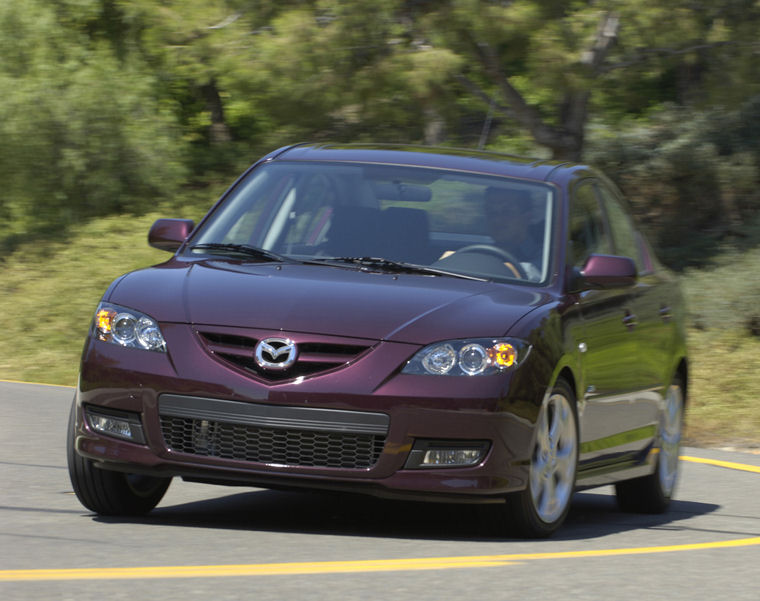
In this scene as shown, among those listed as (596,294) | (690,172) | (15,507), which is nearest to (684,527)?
(596,294)

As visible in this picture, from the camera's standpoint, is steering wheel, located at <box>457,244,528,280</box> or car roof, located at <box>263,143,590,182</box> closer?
steering wheel, located at <box>457,244,528,280</box>

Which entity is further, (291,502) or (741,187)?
(741,187)

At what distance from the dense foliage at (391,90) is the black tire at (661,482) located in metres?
9.12

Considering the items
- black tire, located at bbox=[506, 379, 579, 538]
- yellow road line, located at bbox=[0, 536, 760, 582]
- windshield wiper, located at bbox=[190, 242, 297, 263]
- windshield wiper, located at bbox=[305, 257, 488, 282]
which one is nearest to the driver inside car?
windshield wiper, located at bbox=[305, 257, 488, 282]

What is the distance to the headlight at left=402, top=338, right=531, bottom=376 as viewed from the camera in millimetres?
6336

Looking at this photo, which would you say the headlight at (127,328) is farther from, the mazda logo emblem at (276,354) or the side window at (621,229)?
the side window at (621,229)

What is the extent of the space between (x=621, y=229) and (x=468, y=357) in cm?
264

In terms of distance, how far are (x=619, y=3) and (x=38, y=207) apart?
29.9 feet

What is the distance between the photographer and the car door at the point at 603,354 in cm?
733

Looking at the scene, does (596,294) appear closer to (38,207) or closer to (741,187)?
(741,187)

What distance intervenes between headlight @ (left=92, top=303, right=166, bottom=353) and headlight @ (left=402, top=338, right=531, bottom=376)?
103 centimetres

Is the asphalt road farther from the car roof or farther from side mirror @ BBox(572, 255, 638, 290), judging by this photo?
the car roof

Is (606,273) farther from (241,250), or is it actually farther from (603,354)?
(241,250)

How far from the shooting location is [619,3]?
1750 cm
